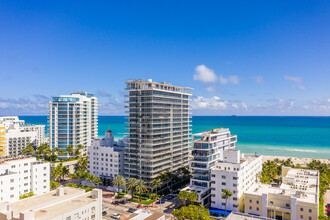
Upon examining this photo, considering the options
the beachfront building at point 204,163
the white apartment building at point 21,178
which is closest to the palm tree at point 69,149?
the white apartment building at point 21,178

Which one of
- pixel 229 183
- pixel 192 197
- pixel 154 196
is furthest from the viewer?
pixel 154 196

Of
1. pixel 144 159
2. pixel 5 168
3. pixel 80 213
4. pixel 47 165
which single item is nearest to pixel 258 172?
pixel 144 159

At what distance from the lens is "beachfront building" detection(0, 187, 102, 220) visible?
4297cm

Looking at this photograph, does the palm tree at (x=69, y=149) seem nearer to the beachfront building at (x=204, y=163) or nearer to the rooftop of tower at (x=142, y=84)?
the rooftop of tower at (x=142, y=84)

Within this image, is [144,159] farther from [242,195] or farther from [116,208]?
[242,195]

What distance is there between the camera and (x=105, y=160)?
101m

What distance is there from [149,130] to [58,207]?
47962mm

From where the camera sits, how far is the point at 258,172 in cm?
9231

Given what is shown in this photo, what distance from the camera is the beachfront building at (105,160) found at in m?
98.7

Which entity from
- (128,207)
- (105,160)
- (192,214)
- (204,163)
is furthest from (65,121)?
(192,214)

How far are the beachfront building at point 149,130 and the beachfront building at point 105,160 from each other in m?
3.89

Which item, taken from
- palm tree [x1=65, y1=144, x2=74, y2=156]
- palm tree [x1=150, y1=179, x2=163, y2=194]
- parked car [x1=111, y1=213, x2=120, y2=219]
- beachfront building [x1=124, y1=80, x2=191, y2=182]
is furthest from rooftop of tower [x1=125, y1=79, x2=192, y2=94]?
palm tree [x1=65, y1=144, x2=74, y2=156]

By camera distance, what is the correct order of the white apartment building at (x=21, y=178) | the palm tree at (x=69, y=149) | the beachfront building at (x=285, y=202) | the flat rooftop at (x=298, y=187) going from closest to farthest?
the beachfront building at (x=285, y=202)
the flat rooftop at (x=298, y=187)
the white apartment building at (x=21, y=178)
the palm tree at (x=69, y=149)

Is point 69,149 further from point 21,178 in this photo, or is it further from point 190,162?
point 190,162
